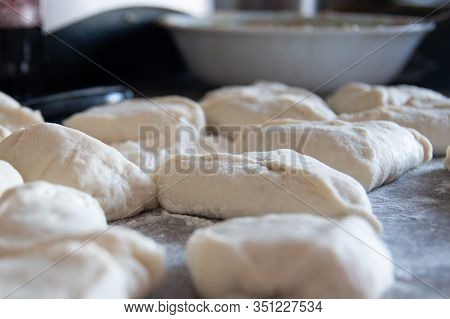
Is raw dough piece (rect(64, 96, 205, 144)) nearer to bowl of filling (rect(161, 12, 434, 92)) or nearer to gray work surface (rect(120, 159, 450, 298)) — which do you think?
gray work surface (rect(120, 159, 450, 298))

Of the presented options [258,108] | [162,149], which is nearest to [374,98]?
[258,108]

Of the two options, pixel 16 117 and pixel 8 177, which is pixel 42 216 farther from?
pixel 16 117

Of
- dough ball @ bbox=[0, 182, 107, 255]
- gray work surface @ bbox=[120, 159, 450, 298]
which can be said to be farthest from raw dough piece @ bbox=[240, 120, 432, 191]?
dough ball @ bbox=[0, 182, 107, 255]

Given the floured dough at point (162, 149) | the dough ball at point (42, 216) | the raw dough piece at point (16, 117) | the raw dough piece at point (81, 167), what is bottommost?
the floured dough at point (162, 149)

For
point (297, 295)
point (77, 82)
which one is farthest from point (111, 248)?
point (77, 82)

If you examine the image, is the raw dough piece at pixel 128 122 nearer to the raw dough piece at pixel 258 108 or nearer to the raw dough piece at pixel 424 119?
the raw dough piece at pixel 258 108

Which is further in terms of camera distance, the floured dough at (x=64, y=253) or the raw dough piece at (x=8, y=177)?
the raw dough piece at (x=8, y=177)

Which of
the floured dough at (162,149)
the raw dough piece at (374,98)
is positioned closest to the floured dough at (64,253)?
the floured dough at (162,149)
